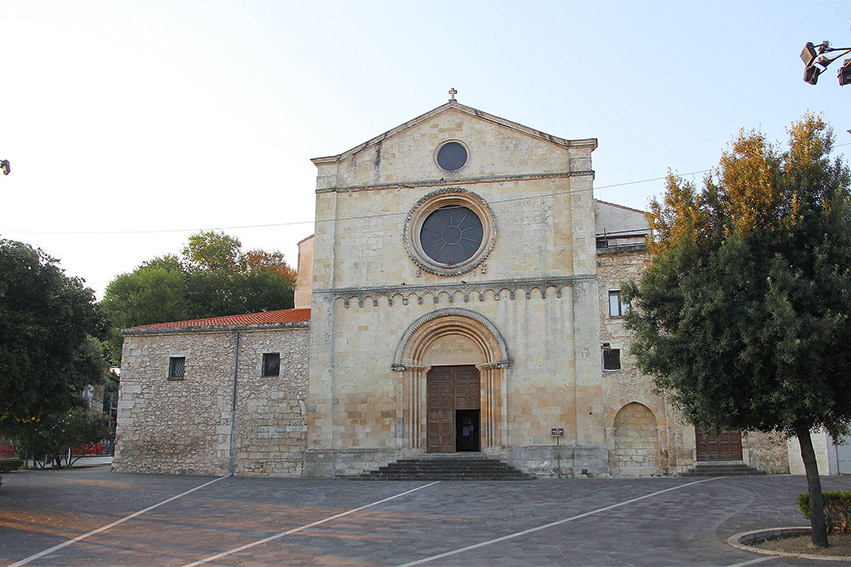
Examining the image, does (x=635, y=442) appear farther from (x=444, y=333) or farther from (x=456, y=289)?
(x=456, y=289)

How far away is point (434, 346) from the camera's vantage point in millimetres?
25266

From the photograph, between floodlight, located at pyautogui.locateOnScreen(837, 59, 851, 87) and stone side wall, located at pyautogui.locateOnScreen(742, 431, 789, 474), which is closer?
floodlight, located at pyautogui.locateOnScreen(837, 59, 851, 87)

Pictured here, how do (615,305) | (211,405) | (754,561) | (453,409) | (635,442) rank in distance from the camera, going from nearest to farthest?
(754,561), (635,442), (615,305), (453,409), (211,405)

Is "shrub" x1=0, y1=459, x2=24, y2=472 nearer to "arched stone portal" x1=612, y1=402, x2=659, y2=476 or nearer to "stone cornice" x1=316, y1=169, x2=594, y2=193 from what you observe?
"stone cornice" x1=316, y1=169, x2=594, y2=193

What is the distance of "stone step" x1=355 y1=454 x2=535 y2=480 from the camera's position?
22.3 meters

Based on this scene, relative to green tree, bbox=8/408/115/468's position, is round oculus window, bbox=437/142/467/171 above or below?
above

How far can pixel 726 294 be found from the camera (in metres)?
11.3

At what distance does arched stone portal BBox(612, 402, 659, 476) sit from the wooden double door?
482cm

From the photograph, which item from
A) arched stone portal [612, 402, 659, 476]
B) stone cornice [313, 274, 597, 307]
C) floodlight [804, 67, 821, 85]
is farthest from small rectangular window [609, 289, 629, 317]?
floodlight [804, 67, 821, 85]

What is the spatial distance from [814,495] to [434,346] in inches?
606

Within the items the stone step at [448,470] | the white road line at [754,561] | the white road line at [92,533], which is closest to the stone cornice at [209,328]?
the stone step at [448,470]

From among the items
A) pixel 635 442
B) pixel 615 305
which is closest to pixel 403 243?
pixel 615 305

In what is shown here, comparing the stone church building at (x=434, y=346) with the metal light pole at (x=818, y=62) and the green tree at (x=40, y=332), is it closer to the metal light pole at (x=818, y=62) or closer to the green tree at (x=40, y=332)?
the green tree at (x=40, y=332)

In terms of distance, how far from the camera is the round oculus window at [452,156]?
86.1ft
